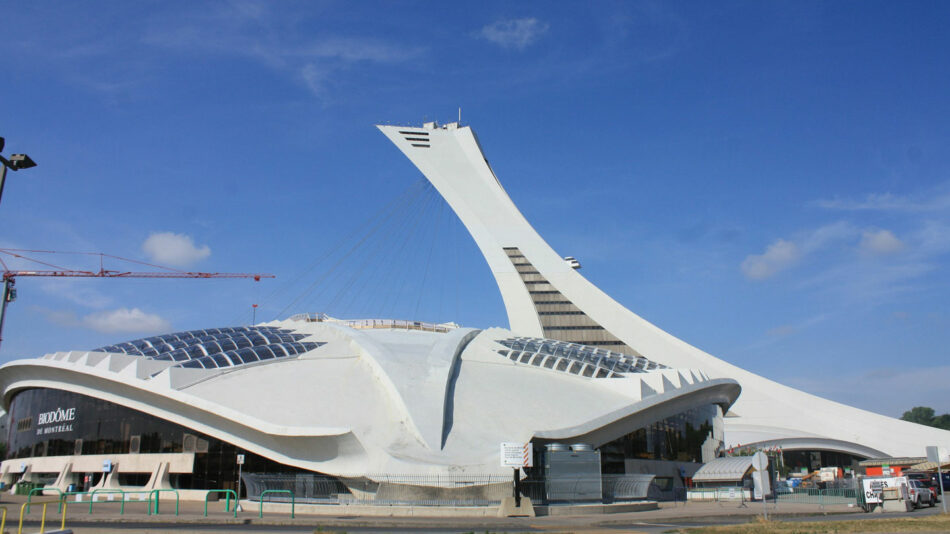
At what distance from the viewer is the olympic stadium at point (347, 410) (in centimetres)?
2769

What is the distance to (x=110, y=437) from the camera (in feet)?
107

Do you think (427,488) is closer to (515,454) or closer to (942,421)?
(515,454)

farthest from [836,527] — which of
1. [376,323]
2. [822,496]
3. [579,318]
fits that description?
[579,318]

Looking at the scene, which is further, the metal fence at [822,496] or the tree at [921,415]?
the tree at [921,415]

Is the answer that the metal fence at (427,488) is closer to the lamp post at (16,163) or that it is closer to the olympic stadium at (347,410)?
the olympic stadium at (347,410)

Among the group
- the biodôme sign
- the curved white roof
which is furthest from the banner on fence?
the biodôme sign

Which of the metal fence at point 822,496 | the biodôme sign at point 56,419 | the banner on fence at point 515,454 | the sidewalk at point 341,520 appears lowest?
the metal fence at point 822,496

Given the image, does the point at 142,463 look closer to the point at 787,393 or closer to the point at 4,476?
the point at 4,476

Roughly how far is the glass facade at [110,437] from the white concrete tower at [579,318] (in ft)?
129

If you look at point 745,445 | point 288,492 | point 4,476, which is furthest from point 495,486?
point 745,445

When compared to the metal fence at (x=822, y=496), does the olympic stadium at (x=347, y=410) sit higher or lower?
higher

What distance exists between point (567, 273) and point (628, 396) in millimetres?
33544

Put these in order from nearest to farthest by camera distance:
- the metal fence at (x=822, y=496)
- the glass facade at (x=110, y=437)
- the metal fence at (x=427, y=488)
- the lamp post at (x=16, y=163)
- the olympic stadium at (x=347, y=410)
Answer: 1. the lamp post at (x=16, y=163)
2. the metal fence at (x=427, y=488)
3. the olympic stadium at (x=347, y=410)
4. the glass facade at (x=110, y=437)
5. the metal fence at (x=822, y=496)

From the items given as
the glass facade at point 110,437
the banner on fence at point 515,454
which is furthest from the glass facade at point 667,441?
the glass facade at point 110,437
